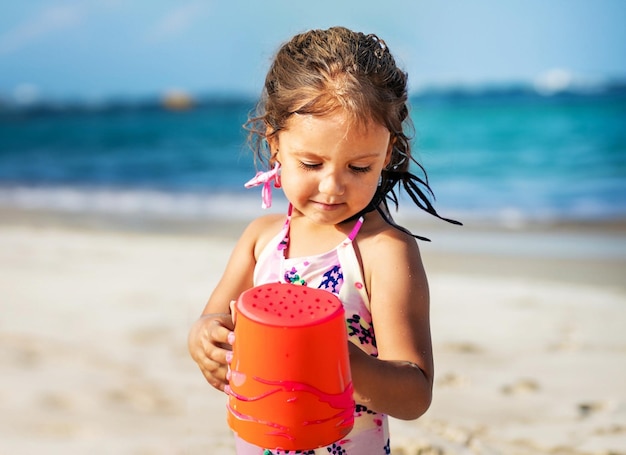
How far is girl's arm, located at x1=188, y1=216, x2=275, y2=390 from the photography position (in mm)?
1528

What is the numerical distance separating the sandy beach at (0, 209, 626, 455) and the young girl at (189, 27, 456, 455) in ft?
3.98

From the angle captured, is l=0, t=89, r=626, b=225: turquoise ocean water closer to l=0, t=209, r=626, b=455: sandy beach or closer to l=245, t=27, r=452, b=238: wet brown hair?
l=0, t=209, r=626, b=455: sandy beach

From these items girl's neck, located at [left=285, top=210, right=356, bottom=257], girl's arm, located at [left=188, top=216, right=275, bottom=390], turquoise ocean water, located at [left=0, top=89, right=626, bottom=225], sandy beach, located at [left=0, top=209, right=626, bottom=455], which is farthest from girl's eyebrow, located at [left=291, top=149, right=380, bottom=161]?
turquoise ocean water, located at [left=0, top=89, right=626, bottom=225]

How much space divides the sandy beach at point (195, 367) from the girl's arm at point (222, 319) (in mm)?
1094

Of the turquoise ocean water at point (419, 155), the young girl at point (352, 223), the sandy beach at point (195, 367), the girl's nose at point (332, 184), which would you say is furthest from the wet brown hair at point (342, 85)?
the turquoise ocean water at point (419, 155)

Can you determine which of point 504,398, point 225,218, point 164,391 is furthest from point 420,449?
point 225,218

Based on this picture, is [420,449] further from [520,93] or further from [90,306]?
[520,93]

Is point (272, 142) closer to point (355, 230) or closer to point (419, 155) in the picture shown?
point (355, 230)

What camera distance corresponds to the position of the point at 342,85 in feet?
5.33

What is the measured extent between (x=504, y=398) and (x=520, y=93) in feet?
63.3

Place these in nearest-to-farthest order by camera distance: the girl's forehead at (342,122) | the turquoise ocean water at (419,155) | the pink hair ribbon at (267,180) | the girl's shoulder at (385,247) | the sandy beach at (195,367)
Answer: the girl's forehead at (342,122), the girl's shoulder at (385,247), the pink hair ribbon at (267,180), the sandy beach at (195,367), the turquoise ocean water at (419,155)

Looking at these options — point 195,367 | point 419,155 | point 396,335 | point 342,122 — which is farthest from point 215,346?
point 419,155

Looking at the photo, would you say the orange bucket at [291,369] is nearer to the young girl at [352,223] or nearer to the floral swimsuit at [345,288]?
the young girl at [352,223]

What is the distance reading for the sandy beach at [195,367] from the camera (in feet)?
9.93
